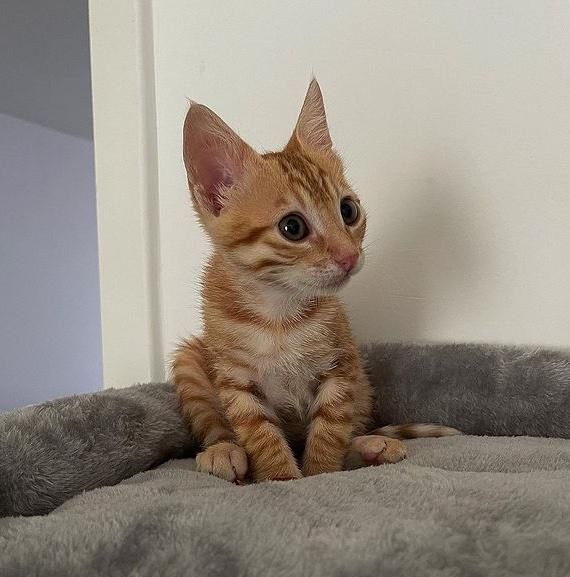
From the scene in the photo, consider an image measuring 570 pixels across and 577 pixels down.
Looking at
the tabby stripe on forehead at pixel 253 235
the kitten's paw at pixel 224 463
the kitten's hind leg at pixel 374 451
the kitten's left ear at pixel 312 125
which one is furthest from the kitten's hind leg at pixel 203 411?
the kitten's left ear at pixel 312 125

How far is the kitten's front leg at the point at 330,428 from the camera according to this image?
2.88 ft

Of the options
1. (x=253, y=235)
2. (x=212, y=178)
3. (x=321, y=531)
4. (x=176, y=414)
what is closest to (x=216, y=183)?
(x=212, y=178)

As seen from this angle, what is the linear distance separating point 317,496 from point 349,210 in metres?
0.45

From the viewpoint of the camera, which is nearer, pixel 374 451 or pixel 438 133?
pixel 374 451

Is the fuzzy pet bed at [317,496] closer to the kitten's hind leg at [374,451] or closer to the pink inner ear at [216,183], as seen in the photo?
the kitten's hind leg at [374,451]

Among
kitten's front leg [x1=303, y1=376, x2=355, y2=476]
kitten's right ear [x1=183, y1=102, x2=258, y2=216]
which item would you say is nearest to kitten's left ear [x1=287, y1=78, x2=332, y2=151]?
kitten's right ear [x1=183, y1=102, x2=258, y2=216]

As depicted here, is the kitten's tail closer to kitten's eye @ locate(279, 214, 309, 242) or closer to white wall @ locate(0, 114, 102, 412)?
kitten's eye @ locate(279, 214, 309, 242)

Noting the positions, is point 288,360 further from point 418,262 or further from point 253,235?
point 418,262

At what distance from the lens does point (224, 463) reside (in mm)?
844

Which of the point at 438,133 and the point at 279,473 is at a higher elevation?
the point at 438,133

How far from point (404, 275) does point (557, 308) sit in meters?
0.25

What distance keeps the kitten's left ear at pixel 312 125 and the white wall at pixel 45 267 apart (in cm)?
266

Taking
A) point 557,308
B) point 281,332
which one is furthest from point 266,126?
point 557,308

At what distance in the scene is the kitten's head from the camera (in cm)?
85
